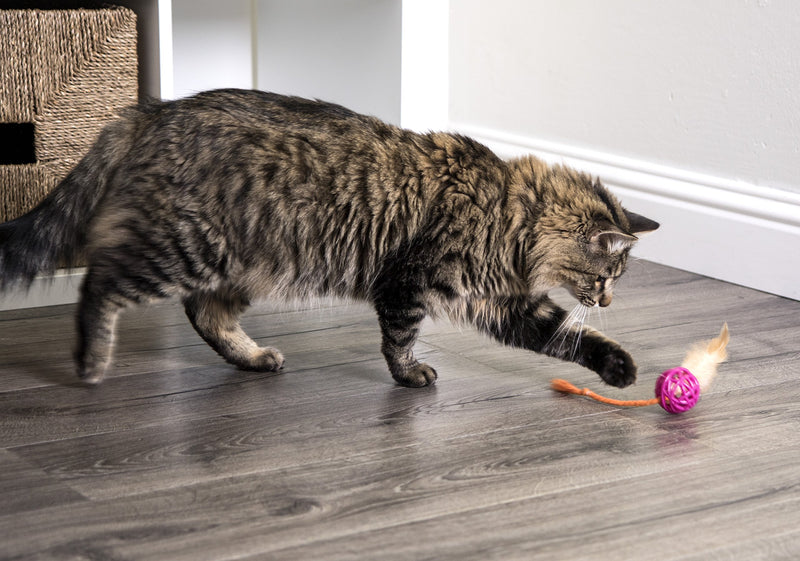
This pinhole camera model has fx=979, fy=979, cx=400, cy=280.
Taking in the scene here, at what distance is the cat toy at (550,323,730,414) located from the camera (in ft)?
5.72

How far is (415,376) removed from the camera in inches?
74.6

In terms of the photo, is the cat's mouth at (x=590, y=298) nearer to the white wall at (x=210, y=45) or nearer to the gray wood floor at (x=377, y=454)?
the gray wood floor at (x=377, y=454)

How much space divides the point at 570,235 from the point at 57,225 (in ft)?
3.26

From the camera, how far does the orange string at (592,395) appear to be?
178 cm

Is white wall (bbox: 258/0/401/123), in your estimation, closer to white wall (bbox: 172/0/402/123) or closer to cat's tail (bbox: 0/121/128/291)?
white wall (bbox: 172/0/402/123)

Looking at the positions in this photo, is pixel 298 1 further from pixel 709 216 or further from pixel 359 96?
pixel 709 216

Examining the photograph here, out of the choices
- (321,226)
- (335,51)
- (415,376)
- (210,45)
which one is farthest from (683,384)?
(210,45)

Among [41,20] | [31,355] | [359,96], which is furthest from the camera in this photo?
[359,96]

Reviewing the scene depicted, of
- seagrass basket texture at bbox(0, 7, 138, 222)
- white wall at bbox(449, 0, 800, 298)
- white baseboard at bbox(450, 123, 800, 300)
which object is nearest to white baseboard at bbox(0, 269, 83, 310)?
seagrass basket texture at bbox(0, 7, 138, 222)

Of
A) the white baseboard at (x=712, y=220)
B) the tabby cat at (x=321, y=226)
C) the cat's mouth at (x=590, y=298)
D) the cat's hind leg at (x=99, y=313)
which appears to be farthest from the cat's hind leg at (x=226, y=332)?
the white baseboard at (x=712, y=220)

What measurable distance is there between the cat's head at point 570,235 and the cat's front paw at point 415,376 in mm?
262

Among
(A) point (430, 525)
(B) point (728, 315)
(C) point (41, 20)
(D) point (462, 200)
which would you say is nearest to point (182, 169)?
(D) point (462, 200)

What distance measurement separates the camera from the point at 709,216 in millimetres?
2725

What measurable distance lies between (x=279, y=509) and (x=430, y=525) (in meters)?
0.21
